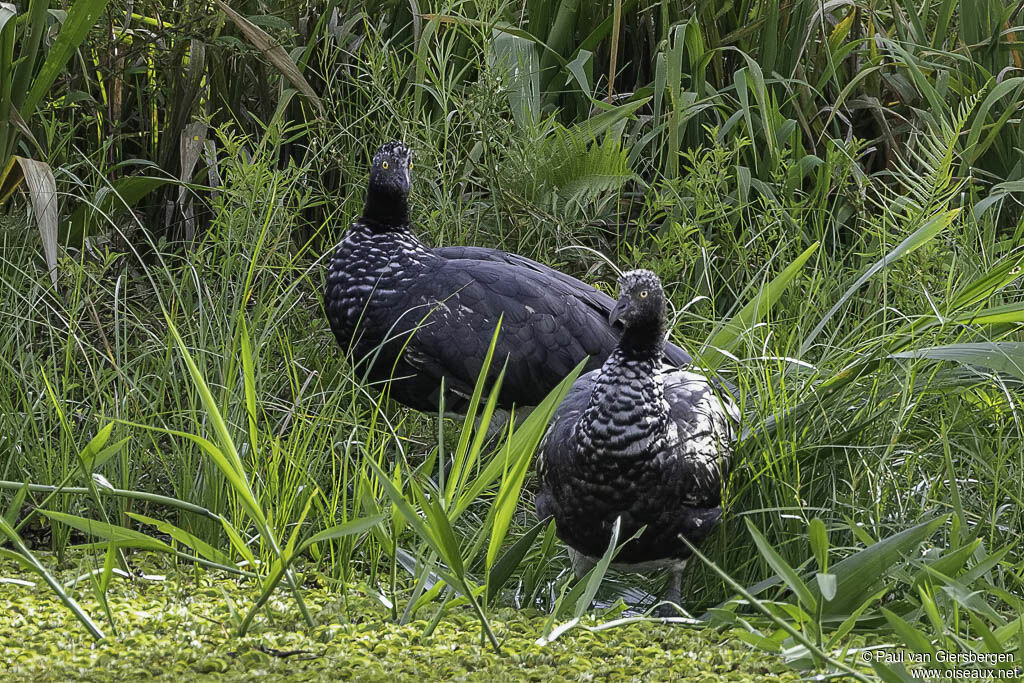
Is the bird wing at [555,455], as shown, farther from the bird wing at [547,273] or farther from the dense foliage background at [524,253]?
the bird wing at [547,273]

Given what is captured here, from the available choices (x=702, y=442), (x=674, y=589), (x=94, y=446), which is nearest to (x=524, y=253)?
(x=702, y=442)

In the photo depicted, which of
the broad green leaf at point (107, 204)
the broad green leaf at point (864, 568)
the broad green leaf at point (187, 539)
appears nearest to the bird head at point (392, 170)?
the broad green leaf at point (107, 204)

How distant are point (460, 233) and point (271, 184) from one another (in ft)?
3.40

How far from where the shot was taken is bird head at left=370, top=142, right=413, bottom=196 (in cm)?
354

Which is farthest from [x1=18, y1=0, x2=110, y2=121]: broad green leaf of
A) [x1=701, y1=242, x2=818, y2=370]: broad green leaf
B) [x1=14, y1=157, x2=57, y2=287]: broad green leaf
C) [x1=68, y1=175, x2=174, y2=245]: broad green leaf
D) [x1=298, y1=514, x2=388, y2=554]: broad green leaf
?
[x1=298, y1=514, x2=388, y2=554]: broad green leaf

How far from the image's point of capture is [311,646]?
189 cm

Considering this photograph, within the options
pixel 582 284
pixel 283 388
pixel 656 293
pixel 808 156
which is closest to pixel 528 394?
pixel 582 284

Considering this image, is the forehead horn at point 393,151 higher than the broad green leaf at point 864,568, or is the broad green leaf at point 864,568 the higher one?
the forehead horn at point 393,151

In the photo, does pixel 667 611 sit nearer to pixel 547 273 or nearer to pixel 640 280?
pixel 640 280

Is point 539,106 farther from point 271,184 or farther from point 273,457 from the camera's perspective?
point 273,457

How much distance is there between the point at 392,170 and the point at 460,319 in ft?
1.60

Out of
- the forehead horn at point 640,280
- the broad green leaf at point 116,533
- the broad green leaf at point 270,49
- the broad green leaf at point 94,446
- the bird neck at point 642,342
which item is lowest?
the broad green leaf at point 116,533

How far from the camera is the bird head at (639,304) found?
2.61 meters

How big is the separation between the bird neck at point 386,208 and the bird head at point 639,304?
3.87ft
